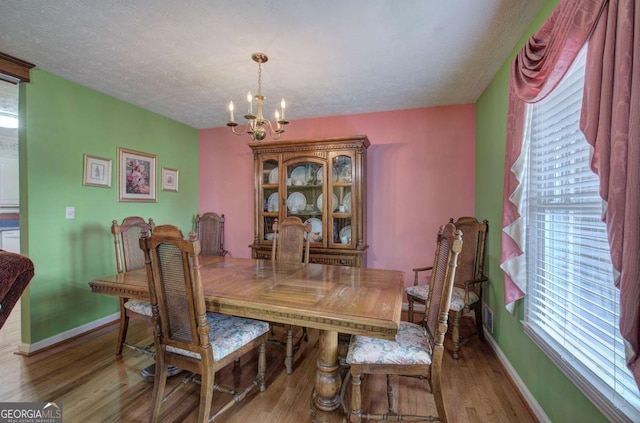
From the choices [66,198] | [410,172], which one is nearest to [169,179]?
[66,198]

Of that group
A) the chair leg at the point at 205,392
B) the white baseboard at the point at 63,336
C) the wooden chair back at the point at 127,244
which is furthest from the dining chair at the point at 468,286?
the white baseboard at the point at 63,336

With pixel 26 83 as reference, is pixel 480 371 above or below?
below

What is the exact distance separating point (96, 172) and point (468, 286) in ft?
11.8

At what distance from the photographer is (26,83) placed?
2234 millimetres

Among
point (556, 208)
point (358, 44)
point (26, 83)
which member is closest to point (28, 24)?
point (26, 83)

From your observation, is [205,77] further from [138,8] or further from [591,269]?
[591,269]

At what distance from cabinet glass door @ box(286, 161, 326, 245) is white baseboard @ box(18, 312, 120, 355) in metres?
2.16

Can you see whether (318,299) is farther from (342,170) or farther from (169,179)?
(169,179)

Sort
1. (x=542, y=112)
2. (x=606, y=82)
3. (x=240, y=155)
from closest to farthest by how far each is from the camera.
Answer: (x=606, y=82) → (x=542, y=112) → (x=240, y=155)

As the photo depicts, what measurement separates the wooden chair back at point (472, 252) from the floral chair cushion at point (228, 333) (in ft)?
6.10

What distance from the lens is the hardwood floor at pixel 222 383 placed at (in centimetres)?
163

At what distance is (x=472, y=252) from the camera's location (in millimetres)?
2680

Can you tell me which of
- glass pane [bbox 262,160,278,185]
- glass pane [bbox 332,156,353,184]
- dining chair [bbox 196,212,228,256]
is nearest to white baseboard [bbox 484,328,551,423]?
glass pane [bbox 332,156,353,184]

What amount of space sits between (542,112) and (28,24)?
317 cm
